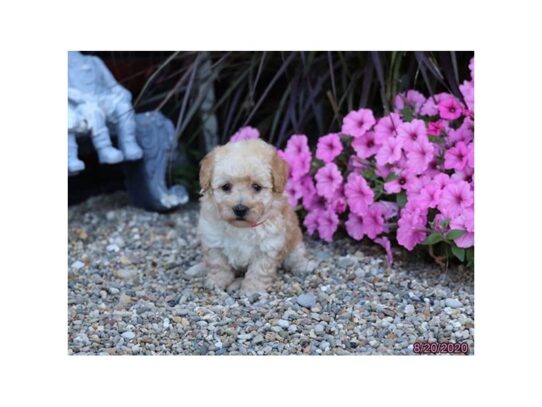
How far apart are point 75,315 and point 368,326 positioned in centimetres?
137

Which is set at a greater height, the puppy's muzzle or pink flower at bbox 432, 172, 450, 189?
pink flower at bbox 432, 172, 450, 189

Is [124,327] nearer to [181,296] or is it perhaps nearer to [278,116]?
[181,296]

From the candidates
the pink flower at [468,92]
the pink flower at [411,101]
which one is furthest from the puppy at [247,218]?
the pink flower at [468,92]

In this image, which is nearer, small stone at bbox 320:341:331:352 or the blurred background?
small stone at bbox 320:341:331:352

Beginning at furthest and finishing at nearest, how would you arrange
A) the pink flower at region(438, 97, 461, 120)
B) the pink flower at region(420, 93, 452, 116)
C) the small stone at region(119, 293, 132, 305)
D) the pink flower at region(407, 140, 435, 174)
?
the pink flower at region(420, 93, 452, 116) → the pink flower at region(438, 97, 461, 120) → the pink flower at region(407, 140, 435, 174) → the small stone at region(119, 293, 132, 305)

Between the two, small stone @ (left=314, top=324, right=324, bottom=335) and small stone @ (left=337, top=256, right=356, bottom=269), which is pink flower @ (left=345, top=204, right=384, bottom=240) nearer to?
small stone @ (left=337, top=256, right=356, bottom=269)

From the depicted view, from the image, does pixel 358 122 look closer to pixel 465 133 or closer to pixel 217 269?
pixel 465 133

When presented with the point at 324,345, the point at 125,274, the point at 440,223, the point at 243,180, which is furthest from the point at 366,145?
the point at 125,274

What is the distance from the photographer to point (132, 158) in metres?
5.00

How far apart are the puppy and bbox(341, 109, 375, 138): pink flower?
592 millimetres

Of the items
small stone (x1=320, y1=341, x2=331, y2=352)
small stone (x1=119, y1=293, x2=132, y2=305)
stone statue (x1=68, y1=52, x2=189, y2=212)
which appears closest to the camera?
small stone (x1=320, y1=341, x2=331, y2=352)

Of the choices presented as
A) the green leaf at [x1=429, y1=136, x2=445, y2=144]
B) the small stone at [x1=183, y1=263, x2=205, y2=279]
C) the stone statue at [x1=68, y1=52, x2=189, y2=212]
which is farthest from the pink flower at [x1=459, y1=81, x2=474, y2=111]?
the stone statue at [x1=68, y1=52, x2=189, y2=212]

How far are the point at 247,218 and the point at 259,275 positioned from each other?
0.41m

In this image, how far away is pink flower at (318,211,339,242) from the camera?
446cm
